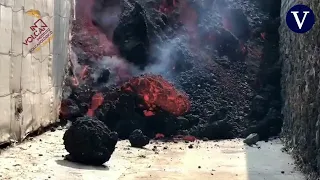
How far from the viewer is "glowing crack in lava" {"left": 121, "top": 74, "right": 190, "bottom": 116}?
10539 mm

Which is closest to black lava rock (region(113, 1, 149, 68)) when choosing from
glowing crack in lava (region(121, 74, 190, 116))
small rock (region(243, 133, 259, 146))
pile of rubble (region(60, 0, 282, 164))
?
pile of rubble (region(60, 0, 282, 164))

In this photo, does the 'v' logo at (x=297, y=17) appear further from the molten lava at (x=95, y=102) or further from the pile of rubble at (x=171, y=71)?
the molten lava at (x=95, y=102)

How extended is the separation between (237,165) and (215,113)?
12.4 ft

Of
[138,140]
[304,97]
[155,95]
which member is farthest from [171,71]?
[304,97]

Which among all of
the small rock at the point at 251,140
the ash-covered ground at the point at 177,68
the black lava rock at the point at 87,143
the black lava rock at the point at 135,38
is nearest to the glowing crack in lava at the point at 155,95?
the ash-covered ground at the point at 177,68

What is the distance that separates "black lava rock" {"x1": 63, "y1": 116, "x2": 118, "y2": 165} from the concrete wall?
1.09 m

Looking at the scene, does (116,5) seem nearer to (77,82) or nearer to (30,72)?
(77,82)

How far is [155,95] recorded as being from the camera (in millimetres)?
10711

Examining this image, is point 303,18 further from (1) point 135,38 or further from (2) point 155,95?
(1) point 135,38

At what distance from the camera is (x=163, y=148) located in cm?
899

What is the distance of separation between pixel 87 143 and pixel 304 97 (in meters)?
3.62

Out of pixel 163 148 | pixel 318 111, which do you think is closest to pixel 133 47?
pixel 163 148

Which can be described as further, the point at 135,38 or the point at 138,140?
the point at 135,38

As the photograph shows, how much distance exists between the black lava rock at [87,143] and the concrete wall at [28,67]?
1.09 meters
